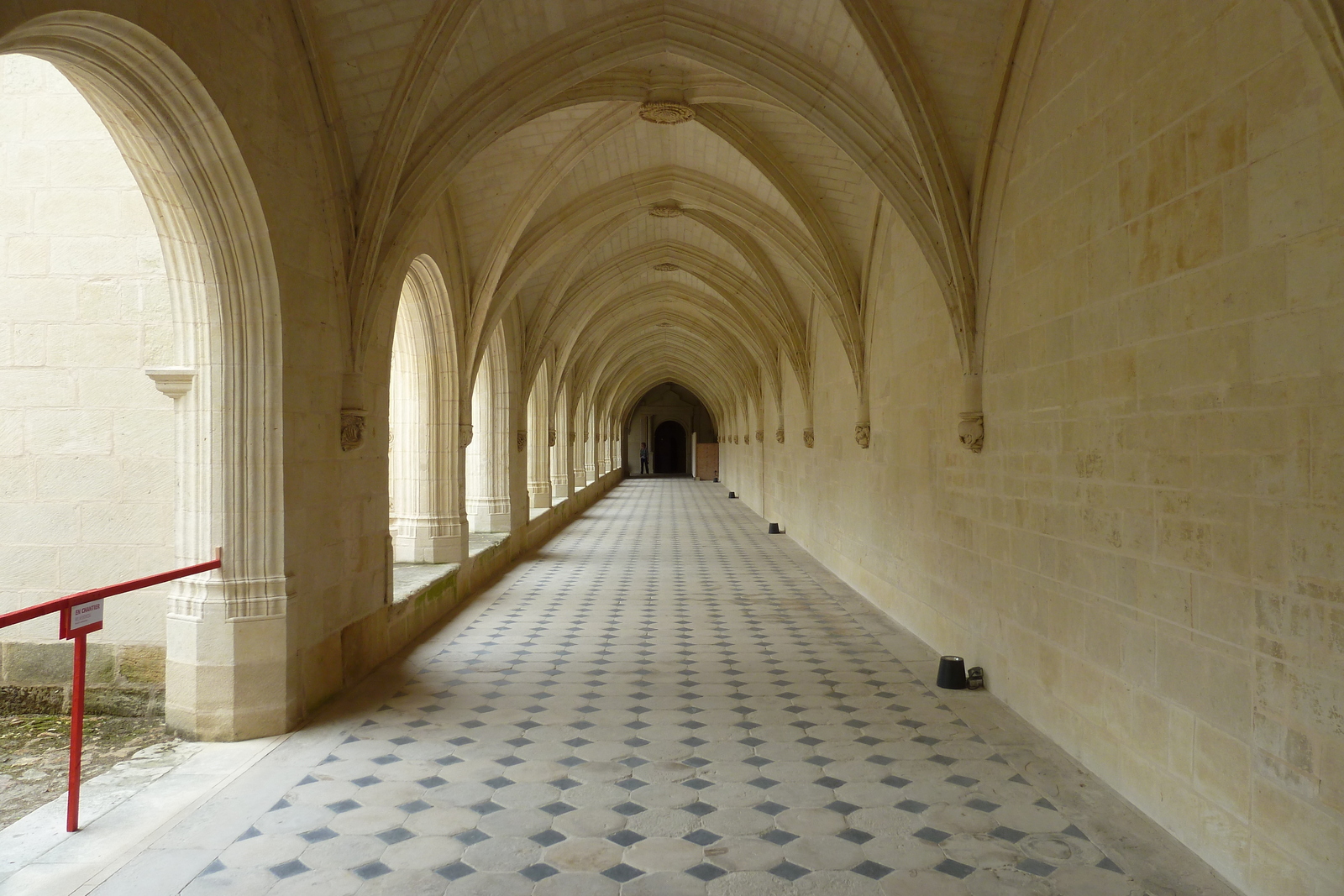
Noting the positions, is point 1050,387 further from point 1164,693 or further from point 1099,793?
point 1099,793

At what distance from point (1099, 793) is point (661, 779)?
72.4 inches

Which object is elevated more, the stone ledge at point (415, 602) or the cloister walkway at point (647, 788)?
the stone ledge at point (415, 602)

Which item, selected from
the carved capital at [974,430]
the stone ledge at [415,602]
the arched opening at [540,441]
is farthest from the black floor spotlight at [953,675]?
the arched opening at [540,441]

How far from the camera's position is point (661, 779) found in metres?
3.89

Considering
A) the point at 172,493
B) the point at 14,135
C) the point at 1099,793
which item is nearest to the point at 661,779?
the point at 1099,793

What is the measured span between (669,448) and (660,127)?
1343 inches

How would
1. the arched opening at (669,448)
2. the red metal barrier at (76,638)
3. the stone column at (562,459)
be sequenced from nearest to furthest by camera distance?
the red metal barrier at (76,638) < the stone column at (562,459) < the arched opening at (669,448)

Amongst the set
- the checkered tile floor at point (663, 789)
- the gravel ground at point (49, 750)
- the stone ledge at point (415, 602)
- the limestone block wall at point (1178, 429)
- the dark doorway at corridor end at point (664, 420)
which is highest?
the dark doorway at corridor end at point (664, 420)

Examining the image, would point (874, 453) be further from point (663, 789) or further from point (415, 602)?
point (663, 789)

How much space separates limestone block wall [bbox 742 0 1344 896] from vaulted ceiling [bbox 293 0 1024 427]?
0.72m

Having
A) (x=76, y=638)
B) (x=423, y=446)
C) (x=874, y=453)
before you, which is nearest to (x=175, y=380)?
(x=76, y=638)

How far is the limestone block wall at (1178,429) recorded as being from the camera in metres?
2.67

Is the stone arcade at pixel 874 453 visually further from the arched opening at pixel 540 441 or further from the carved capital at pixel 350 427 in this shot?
the arched opening at pixel 540 441

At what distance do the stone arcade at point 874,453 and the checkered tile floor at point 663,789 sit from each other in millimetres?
29
